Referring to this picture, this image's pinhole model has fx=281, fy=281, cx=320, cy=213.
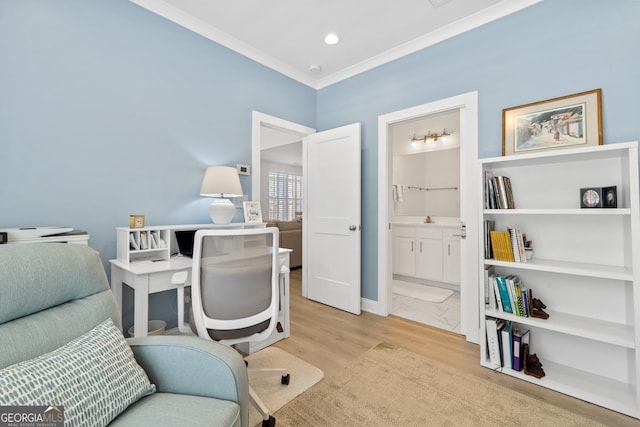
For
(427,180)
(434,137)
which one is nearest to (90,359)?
(434,137)

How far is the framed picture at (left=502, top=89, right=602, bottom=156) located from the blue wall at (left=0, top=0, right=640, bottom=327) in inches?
2.5

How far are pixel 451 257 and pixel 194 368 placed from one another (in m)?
3.51

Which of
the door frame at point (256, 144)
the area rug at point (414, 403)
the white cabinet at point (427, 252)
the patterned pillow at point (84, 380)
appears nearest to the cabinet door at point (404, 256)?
the white cabinet at point (427, 252)

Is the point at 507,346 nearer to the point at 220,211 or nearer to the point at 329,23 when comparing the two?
the point at 220,211

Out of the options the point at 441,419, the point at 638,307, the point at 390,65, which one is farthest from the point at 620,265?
the point at 390,65

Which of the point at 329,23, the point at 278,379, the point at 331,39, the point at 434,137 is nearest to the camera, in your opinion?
the point at 278,379

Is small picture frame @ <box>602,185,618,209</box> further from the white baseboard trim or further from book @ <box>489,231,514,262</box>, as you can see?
the white baseboard trim

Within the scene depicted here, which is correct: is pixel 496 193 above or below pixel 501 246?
above

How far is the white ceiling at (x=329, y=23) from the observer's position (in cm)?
226

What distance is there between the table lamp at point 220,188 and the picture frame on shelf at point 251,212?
22 cm

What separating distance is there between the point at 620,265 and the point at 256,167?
2943 millimetres

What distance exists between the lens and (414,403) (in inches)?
64.2

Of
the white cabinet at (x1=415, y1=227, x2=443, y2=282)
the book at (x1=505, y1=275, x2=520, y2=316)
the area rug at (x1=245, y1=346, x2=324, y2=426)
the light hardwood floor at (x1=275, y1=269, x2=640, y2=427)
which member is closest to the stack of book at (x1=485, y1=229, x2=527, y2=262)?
the book at (x1=505, y1=275, x2=520, y2=316)

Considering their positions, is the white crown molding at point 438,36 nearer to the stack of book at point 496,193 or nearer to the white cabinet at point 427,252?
the stack of book at point 496,193
